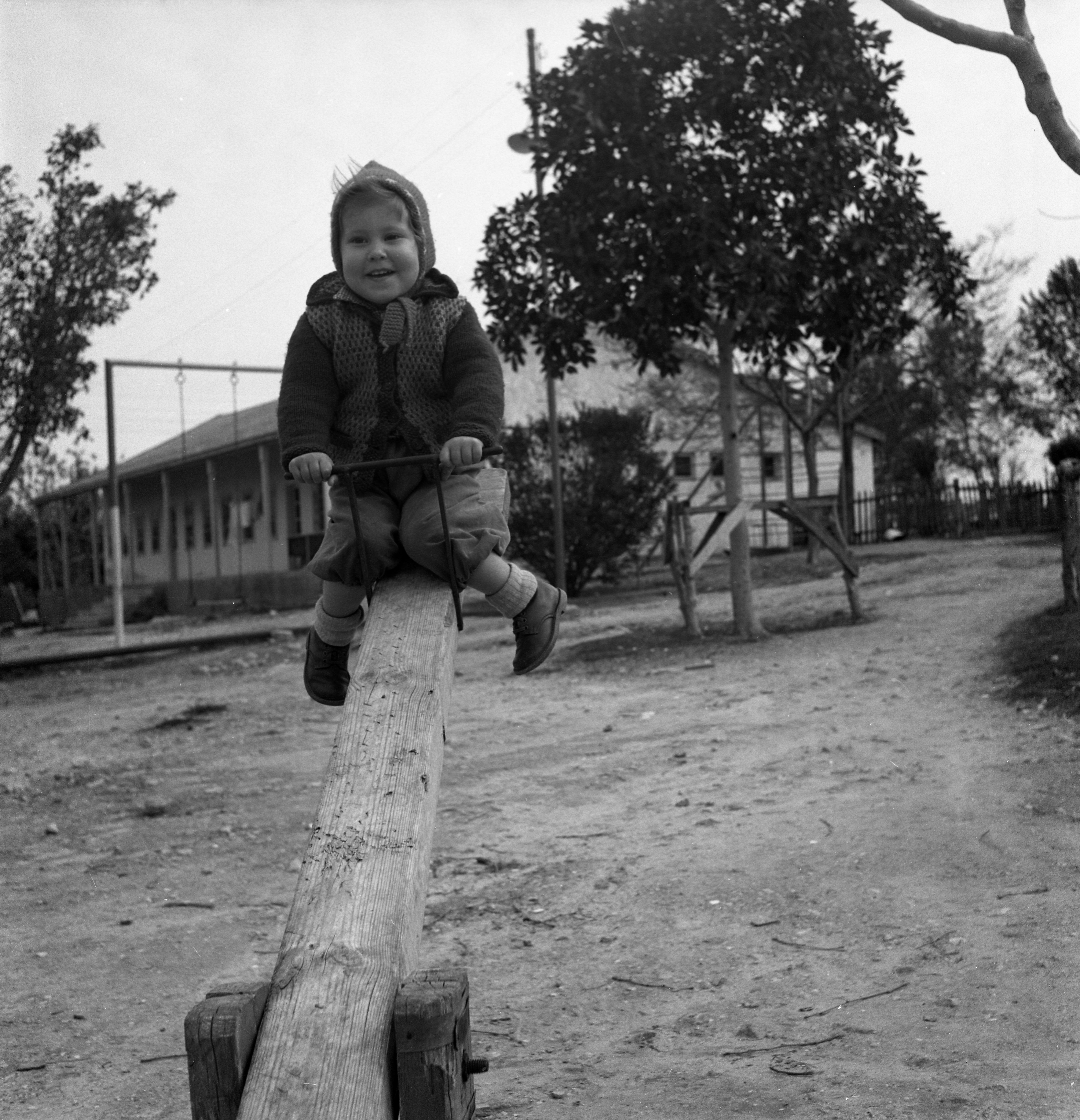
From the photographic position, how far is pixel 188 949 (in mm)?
4910

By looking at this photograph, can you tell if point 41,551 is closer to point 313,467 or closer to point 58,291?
point 58,291

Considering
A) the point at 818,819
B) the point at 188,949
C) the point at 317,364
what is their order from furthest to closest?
the point at 818,819 < the point at 188,949 < the point at 317,364

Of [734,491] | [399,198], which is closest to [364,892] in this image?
[399,198]

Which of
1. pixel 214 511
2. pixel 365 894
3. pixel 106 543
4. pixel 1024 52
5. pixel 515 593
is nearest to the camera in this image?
pixel 365 894

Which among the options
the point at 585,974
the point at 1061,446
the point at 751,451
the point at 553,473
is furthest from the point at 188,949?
the point at 751,451

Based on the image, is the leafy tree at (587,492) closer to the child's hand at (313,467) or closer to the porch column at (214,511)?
the porch column at (214,511)

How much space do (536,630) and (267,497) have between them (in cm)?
2371

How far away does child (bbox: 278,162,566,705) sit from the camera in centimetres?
289

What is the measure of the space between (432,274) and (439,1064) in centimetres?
186

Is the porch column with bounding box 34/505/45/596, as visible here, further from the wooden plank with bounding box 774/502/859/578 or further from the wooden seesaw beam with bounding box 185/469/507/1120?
the wooden seesaw beam with bounding box 185/469/507/1120

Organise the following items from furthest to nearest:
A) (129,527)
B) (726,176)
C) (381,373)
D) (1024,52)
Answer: (129,527) < (726,176) < (1024,52) < (381,373)

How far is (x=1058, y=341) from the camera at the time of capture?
2812 centimetres

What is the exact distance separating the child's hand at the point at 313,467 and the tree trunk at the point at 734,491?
8518 mm

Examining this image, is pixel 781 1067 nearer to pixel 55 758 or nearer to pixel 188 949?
pixel 188 949
